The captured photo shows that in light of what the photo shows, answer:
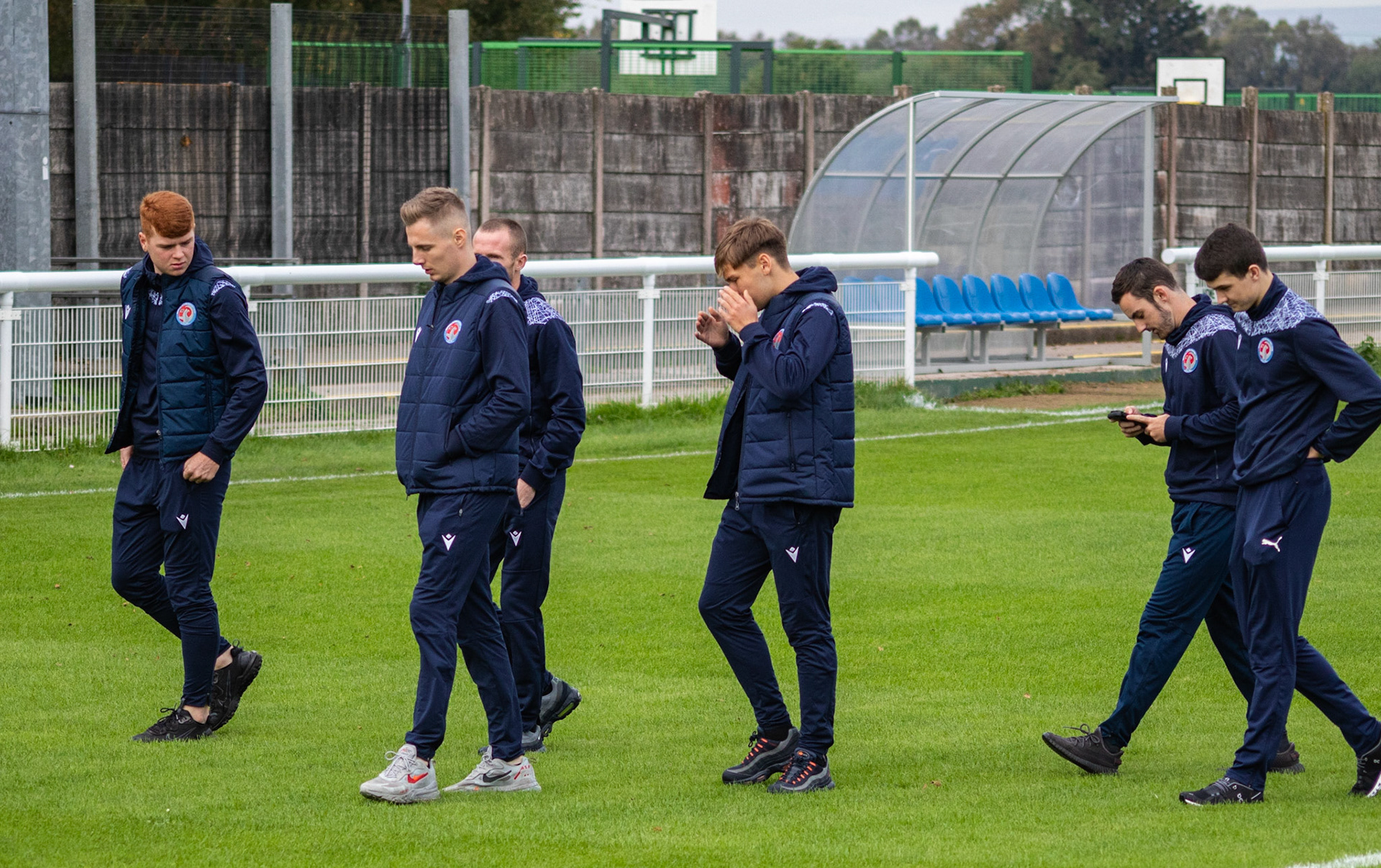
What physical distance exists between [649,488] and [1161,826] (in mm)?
7802

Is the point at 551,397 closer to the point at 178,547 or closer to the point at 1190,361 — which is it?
the point at 178,547

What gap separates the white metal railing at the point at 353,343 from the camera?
13039mm

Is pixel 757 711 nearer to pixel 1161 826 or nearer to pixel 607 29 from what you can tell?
pixel 1161 826

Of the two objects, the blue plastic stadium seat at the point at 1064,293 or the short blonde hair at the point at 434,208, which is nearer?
the short blonde hair at the point at 434,208

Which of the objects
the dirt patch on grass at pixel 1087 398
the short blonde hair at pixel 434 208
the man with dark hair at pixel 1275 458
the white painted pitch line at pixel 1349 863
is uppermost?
the short blonde hair at pixel 434 208

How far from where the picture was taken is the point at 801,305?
18.3ft

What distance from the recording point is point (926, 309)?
18.9m

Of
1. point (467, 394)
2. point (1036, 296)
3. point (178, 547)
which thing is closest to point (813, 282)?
point (467, 394)

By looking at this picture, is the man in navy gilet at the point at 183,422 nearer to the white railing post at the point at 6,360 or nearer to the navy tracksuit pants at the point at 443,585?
the navy tracksuit pants at the point at 443,585

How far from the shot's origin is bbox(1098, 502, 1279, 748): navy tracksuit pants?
569 centimetres

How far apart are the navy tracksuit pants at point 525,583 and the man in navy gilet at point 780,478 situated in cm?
75

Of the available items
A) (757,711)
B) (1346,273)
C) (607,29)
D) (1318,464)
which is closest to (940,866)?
(757,711)

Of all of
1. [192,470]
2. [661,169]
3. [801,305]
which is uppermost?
[661,169]

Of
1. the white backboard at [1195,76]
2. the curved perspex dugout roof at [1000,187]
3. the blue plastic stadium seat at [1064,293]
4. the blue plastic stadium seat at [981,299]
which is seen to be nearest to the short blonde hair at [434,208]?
the curved perspex dugout roof at [1000,187]
